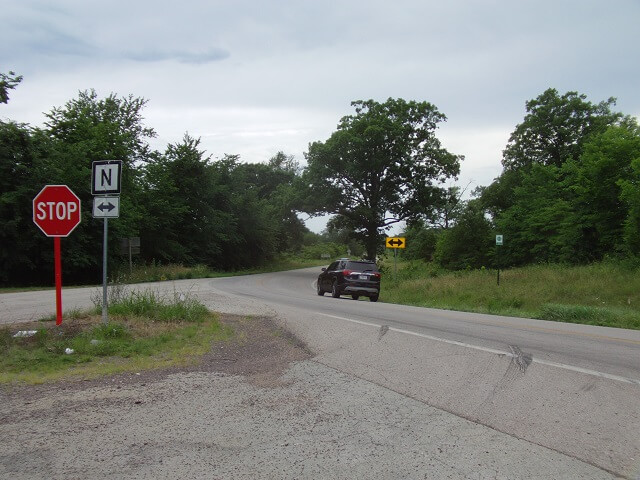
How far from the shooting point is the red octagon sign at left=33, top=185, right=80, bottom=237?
862 cm

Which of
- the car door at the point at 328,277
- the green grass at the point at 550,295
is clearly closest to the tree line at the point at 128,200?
the car door at the point at 328,277

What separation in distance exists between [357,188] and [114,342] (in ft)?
146

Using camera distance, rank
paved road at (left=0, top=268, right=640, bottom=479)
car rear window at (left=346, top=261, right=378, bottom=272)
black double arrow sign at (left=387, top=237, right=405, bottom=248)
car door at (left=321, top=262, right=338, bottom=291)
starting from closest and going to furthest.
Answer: paved road at (left=0, top=268, right=640, bottom=479)
car rear window at (left=346, top=261, right=378, bottom=272)
car door at (left=321, top=262, right=338, bottom=291)
black double arrow sign at (left=387, top=237, right=405, bottom=248)

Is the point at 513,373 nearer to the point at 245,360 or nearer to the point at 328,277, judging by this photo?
the point at 245,360

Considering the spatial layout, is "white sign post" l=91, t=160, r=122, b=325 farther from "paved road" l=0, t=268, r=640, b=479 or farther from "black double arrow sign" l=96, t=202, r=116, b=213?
"paved road" l=0, t=268, r=640, b=479

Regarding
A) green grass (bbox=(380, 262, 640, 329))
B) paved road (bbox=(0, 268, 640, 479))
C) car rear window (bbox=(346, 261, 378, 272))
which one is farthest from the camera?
car rear window (bbox=(346, 261, 378, 272))

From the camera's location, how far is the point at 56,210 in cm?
870

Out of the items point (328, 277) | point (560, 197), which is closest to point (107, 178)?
point (328, 277)

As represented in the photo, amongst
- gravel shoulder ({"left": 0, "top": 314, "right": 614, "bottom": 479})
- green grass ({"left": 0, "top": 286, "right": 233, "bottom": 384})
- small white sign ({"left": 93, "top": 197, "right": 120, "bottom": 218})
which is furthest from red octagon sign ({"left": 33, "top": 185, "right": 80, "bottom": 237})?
gravel shoulder ({"left": 0, "top": 314, "right": 614, "bottom": 479})

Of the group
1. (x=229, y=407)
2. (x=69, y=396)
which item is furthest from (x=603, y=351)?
(x=69, y=396)

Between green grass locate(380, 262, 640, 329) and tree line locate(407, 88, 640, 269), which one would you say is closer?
green grass locate(380, 262, 640, 329)

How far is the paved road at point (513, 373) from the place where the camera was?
4516 mm

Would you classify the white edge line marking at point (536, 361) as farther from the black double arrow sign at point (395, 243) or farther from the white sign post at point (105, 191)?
the black double arrow sign at point (395, 243)

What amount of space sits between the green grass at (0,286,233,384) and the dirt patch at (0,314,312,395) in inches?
8.9
